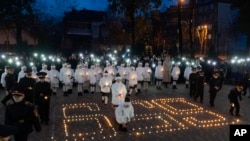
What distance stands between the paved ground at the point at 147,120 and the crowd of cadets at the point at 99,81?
0.64 m

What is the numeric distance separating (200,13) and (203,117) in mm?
47309

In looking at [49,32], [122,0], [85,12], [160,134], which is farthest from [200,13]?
[160,134]

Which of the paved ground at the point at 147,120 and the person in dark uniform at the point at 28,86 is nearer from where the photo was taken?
the paved ground at the point at 147,120

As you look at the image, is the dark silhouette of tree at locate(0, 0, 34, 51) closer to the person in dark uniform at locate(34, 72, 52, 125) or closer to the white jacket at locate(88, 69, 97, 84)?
the white jacket at locate(88, 69, 97, 84)

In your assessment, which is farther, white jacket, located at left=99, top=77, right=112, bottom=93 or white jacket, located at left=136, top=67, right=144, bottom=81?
white jacket, located at left=136, top=67, right=144, bottom=81

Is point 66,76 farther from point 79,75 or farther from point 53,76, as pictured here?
point 53,76

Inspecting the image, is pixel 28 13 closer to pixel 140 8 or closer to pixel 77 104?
pixel 140 8

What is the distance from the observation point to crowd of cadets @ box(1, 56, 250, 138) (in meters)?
11.9

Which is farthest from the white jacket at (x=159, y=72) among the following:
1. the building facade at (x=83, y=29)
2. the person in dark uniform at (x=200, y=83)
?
the building facade at (x=83, y=29)

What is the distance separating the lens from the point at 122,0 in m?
30.6

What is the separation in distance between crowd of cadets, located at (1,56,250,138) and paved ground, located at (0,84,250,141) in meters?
0.64

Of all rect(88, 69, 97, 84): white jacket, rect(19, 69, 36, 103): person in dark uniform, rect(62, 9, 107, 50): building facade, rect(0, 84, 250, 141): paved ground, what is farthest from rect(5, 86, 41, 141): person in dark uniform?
rect(62, 9, 107, 50): building facade

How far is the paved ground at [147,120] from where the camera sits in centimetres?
1074

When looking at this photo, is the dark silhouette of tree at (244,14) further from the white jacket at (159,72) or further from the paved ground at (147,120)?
the paved ground at (147,120)
